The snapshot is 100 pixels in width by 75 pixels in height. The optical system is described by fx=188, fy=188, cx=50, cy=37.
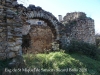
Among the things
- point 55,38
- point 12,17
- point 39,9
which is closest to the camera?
point 12,17

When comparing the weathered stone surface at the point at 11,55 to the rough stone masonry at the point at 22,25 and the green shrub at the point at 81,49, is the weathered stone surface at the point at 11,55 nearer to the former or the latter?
the rough stone masonry at the point at 22,25

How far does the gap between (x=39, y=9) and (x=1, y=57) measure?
536cm

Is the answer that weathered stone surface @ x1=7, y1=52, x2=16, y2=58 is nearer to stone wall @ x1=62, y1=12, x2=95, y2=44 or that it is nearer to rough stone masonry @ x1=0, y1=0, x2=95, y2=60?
rough stone masonry @ x1=0, y1=0, x2=95, y2=60

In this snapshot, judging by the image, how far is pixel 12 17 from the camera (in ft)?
22.0

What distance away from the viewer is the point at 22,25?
876 cm

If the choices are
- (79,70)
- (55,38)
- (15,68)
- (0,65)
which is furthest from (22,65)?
(55,38)

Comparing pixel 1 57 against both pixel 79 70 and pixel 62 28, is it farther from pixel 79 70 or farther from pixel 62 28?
pixel 62 28

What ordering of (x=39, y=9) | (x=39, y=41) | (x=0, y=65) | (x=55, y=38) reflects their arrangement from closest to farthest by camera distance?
(x=0, y=65)
(x=39, y=9)
(x=55, y=38)
(x=39, y=41)

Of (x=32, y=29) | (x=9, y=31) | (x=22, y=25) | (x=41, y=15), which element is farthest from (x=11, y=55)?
(x=32, y=29)

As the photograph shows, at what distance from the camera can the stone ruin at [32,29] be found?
6520 millimetres

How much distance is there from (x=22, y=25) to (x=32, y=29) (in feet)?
23.4

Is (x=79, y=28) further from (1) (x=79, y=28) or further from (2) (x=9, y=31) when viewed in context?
(2) (x=9, y=31)

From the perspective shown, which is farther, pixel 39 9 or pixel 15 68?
pixel 39 9

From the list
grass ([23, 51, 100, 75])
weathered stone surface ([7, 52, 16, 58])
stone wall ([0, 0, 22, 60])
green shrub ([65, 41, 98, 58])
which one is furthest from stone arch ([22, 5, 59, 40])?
weathered stone surface ([7, 52, 16, 58])
